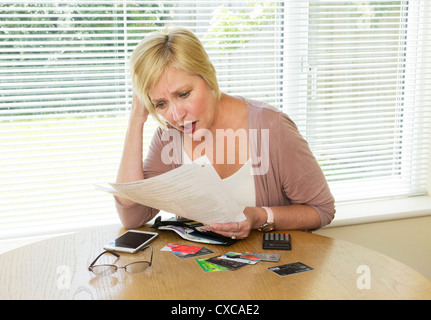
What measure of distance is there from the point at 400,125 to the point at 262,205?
1.32 m

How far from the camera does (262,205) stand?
1665 mm

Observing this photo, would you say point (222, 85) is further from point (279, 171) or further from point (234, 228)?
point (234, 228)

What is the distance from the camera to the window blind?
2031mm

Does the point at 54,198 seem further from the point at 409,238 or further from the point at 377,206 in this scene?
Result: the point at 409,238

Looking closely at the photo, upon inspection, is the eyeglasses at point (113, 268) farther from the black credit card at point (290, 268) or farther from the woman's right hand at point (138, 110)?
the woman's right hand at point (138, 110)

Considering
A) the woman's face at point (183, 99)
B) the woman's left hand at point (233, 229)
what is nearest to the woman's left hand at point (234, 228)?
the woman's left hand at point (233, 229)

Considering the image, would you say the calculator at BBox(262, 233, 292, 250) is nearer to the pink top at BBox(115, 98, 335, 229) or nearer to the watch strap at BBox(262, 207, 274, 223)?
the watch strap at BBox(262, 207, 274, 223)

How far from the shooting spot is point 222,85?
2.25 meters

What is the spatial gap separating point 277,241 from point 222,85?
106cm

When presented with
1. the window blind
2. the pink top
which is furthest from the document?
the window blind

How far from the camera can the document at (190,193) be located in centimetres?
118

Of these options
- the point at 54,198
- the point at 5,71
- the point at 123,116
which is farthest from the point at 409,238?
the point at 5,71

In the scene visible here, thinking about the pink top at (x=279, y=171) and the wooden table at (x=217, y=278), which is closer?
the wooden table at (x=217, y=278)
